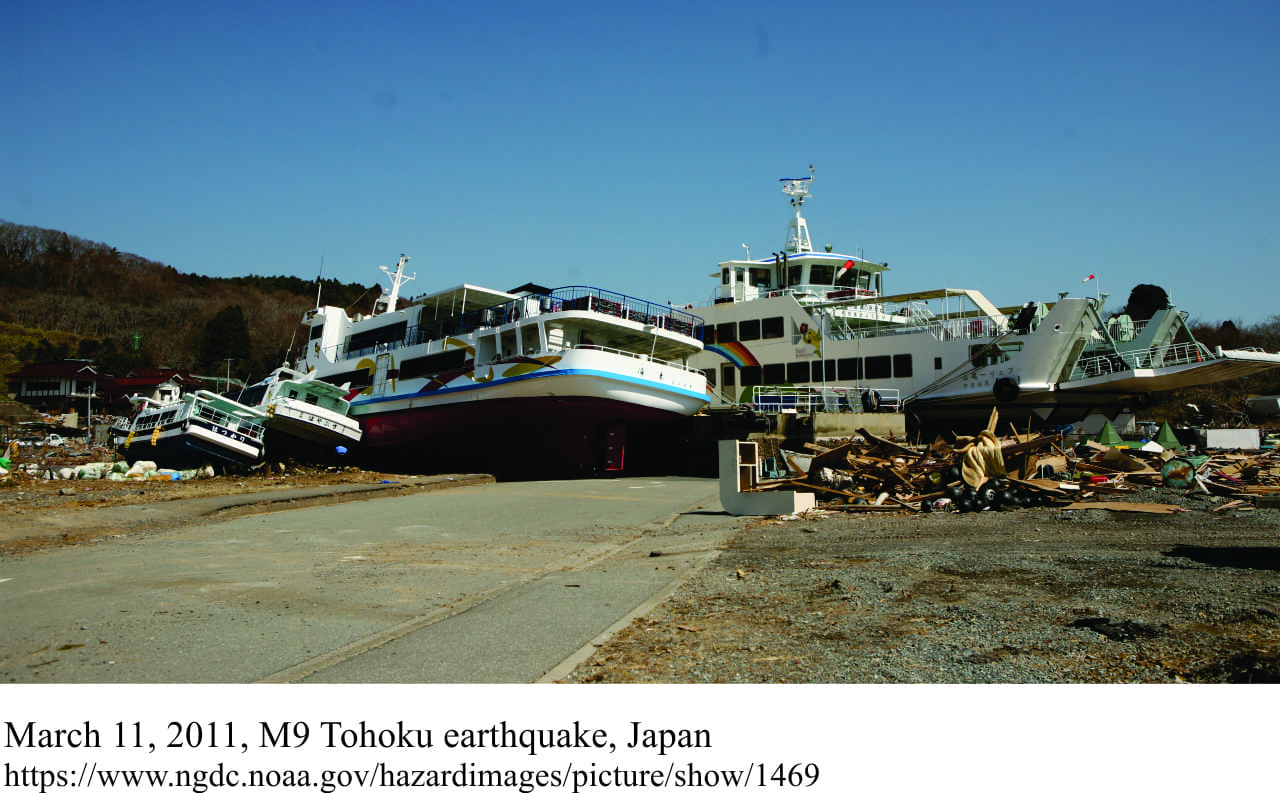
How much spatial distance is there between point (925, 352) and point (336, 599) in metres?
25.5

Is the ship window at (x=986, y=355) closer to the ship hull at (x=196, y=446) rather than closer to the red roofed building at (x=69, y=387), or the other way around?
the ship hull at (x=196, y=446)

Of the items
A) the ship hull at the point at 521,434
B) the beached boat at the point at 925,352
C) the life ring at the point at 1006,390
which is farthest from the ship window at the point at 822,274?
the ship hull at the point at 521,434

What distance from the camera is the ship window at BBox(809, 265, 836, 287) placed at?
112 feet

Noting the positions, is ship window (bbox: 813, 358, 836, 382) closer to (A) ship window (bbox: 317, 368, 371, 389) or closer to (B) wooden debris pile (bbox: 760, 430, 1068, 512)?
(B) wooden debris pile (bbox: 760, 430, 1068, 512)

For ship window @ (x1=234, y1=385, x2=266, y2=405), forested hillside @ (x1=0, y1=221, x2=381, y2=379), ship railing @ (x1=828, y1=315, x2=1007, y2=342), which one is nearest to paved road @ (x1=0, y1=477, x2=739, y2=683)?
ship window @ (x1=234, y1=385, x2=266, y2=405)

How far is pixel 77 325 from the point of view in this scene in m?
91.3

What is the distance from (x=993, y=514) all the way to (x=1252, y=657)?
24.1ft

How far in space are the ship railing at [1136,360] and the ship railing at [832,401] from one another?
5.86m

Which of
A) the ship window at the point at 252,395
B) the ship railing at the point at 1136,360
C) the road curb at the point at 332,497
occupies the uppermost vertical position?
the ship railing at the point at 1136,360

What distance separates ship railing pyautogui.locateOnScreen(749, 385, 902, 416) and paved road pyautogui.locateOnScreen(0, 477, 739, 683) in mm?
15584

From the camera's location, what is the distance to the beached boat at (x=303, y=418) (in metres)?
24.9

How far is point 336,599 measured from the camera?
5965mm

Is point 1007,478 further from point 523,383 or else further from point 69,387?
point 69,387

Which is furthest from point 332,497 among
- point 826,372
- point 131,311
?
point 131,311
